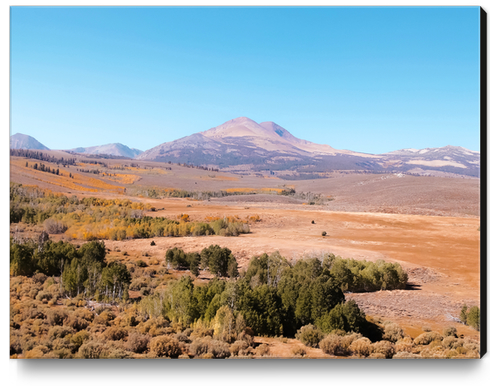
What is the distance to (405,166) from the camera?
360 inches

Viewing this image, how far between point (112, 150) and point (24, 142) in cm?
254

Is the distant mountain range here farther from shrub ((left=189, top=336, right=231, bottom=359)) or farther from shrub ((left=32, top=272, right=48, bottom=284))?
shrub ((left=189, top=336, right=231, bottom=359))

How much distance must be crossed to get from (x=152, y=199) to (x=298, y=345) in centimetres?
530

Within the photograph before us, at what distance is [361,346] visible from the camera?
5508mm

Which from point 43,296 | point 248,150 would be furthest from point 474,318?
point 248,150

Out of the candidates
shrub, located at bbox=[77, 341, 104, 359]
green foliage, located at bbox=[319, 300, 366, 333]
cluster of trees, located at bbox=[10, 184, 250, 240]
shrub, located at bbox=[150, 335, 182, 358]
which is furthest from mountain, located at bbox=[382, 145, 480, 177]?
shrub, located at bbox=[77, 341, 104, 359]

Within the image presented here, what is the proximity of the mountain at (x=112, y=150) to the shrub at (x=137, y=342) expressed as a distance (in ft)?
15.1

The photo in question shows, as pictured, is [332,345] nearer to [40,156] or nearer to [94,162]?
[40,156]

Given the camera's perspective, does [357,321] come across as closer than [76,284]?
Yes

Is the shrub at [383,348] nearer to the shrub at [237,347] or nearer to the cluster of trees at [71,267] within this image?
the shrub at [237,347]

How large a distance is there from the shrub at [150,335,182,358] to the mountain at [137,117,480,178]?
196 inches

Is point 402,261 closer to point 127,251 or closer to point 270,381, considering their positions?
Answer: point 270,381

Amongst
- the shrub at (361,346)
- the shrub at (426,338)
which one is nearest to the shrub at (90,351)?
the shrub at (361,346)
